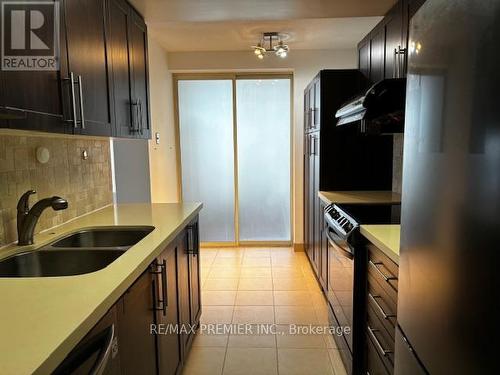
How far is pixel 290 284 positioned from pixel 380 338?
6.41 feet

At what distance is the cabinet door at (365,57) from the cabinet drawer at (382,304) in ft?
6.12

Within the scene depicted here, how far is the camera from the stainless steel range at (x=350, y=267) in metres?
1.95

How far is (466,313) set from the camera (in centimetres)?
73

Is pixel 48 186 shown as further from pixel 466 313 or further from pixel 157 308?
pixel 466 313

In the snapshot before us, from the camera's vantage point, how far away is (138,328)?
1.35 m

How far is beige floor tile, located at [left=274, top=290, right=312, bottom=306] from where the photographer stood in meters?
3.14

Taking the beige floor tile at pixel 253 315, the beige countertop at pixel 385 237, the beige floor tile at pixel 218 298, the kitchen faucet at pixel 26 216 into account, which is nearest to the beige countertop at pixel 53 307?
the kitchen faucet at pixel 26 216

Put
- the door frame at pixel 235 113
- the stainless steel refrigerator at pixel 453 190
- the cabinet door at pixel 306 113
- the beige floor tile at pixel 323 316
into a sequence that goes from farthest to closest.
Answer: the door frame at pixel 235 113, the cabinet door at pixel 306 113, the beige floor tile at pixel 323 316, the stainless steel refrigerator at pixel 453 190

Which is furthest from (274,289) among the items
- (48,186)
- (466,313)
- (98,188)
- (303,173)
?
(466,313)

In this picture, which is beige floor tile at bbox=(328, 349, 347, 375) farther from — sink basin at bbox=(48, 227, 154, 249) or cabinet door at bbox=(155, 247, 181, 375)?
sink basin at bbox=(48, 227, 154, 249)

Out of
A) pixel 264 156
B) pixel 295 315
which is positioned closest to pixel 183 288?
pixel 295 315

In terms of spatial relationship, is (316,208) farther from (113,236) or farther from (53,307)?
(53,307)

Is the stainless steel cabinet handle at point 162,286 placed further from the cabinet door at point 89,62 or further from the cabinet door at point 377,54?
the cabinet door at point 377,54

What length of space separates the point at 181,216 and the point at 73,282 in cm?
110
